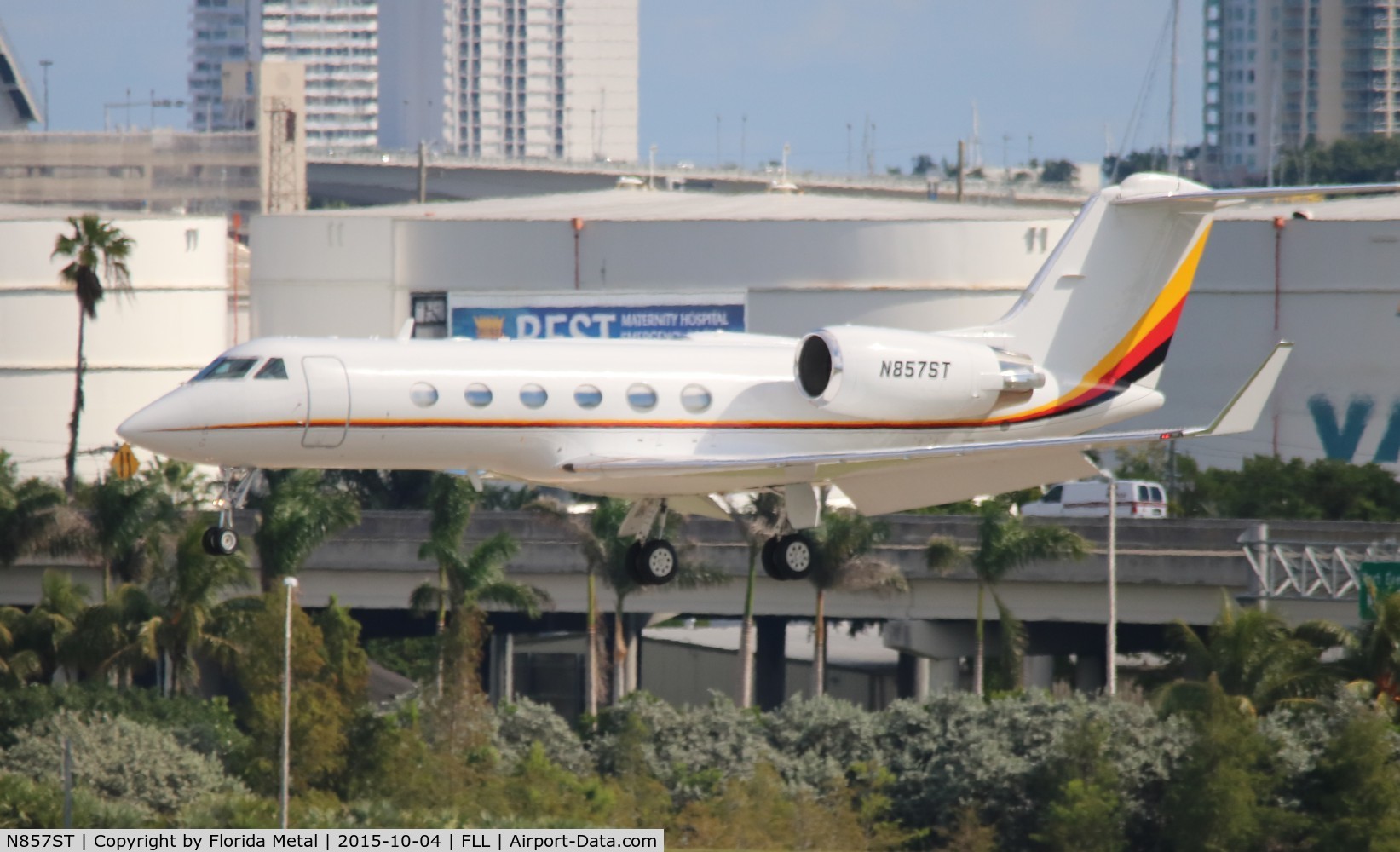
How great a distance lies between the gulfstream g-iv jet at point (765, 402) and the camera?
28.4 m

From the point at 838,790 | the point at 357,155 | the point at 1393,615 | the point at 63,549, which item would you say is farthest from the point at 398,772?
the point at 357,155

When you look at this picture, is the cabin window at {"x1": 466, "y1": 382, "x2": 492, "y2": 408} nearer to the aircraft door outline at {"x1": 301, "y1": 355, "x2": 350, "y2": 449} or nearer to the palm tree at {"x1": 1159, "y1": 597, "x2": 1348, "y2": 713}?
the aircraft door outline at {"x1": 301, "y1": 355, "x2": 350, "y2": 449}

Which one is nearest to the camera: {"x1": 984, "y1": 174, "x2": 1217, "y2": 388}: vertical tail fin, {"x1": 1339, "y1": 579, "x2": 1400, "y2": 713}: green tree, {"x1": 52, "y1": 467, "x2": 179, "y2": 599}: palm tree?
{"x1": 984, "y1": 174, "x2": 1217, "y2": 388}: vertical tail fin

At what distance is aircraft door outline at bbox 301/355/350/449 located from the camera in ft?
92.9

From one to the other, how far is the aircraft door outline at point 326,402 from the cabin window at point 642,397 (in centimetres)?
403

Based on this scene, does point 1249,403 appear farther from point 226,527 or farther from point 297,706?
point 297,706

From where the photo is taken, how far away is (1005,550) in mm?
52656

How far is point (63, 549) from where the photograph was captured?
5397 centimetres

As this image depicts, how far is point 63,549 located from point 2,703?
6.23m

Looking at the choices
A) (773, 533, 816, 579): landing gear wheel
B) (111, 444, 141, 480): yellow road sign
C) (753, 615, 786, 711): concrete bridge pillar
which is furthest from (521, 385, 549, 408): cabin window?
(753, 615, 786, 711): concrete bridge pillar

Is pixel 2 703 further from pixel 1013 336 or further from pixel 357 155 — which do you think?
pixel 357 155

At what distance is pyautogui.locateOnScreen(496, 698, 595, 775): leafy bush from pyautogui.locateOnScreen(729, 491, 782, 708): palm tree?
6.20 m

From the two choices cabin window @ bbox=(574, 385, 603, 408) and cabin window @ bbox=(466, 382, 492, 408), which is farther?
cabin window @ bbox=(574, 385, 603, 408)
